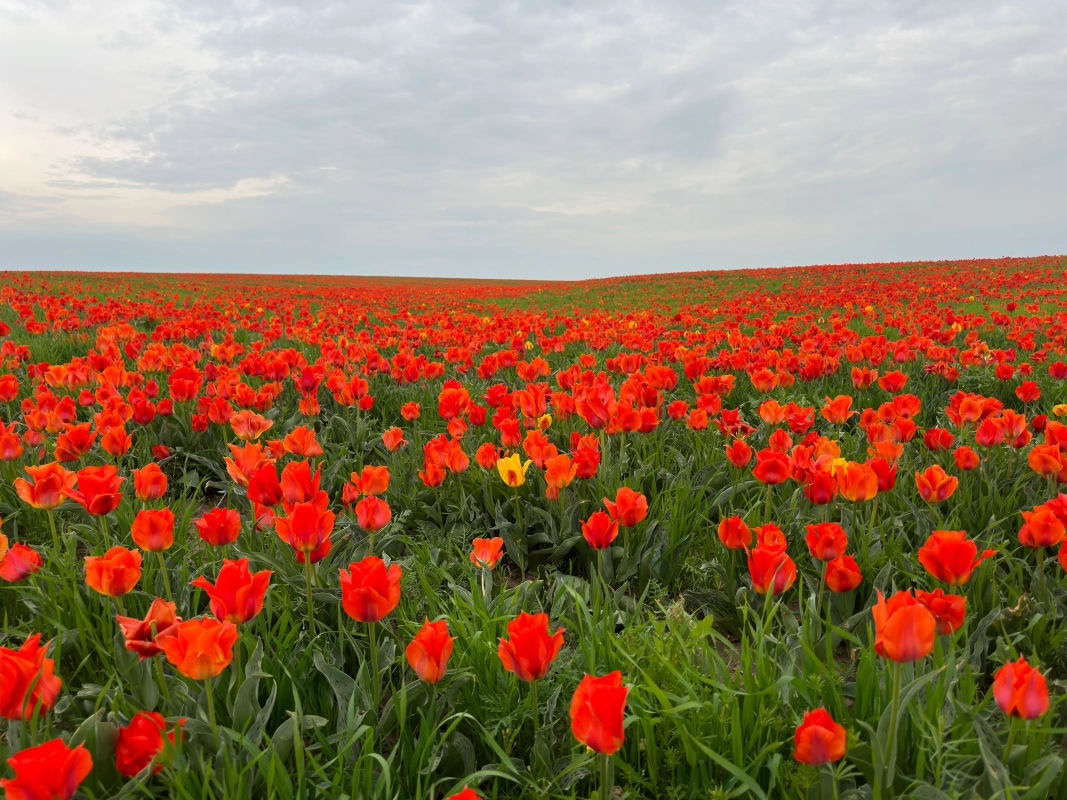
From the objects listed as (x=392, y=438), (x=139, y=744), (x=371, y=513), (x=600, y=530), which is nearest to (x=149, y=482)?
(x=371, y=513)

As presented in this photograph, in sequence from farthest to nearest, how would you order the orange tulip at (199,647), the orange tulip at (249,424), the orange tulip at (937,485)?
the orange tulip at (249,424), the orange tulip at (937,485), the orange tulip at (199,647)

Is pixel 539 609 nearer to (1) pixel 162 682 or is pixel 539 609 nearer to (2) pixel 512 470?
(2) pixel 512 470

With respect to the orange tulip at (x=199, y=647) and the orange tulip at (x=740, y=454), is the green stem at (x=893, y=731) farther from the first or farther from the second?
the orange tulip at (x=740, y=454)

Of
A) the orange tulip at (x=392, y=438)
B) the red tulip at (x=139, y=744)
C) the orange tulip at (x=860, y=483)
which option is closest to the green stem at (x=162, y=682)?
the red tulip at (x=139, y=744)

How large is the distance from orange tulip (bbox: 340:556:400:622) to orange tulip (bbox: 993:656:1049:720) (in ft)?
4.21

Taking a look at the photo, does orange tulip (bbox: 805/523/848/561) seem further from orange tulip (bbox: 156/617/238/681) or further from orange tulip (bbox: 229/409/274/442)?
orange tulip (bbox: 229/409/274/442)

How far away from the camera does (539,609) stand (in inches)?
92.7

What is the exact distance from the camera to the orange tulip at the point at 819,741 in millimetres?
1285

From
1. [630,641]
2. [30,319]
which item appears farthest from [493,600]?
[30,319]

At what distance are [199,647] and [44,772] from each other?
304 mm

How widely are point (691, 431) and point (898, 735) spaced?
102 inches

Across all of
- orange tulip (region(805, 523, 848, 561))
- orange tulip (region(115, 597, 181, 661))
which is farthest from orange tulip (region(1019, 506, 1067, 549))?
orange tulip (region(115, 597, 181, 661))

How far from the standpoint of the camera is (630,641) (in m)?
1.99

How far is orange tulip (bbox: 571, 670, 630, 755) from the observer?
3.94 feet
